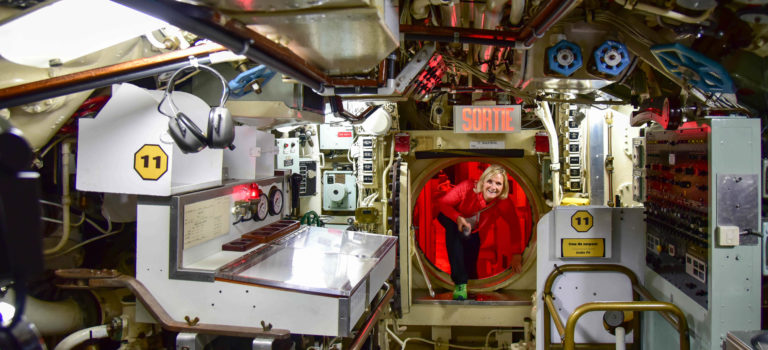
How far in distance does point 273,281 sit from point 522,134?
4044 millimetres

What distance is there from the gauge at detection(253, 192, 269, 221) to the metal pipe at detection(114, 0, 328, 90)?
1988mm

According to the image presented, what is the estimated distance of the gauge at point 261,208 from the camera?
12.0 feet

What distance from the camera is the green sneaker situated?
5621 millimetres

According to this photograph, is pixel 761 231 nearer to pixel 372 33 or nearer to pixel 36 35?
pixel 372 33

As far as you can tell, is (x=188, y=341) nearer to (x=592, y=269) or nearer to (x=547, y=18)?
(x=547, y=18)

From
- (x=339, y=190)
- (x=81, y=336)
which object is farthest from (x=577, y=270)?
(x=81, y=336)

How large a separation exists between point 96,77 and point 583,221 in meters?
3.21

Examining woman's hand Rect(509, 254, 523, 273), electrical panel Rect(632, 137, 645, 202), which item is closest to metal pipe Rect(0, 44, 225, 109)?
electrical panel Rect(632, 137, 645, 202)

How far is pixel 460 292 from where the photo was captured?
5645mm

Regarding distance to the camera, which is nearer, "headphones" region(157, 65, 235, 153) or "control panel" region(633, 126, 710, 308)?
"headphones" region(157, 65, 235, 153)

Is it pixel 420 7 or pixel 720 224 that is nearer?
pixel 420 7

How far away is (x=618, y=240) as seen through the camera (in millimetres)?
3369

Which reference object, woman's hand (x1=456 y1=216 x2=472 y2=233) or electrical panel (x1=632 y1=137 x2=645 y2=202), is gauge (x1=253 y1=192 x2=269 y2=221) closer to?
woman's hand (x1=456 y1=216 x2=472 y2=233)

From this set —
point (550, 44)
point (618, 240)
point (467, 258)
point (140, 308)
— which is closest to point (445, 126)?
point (467, 258)
